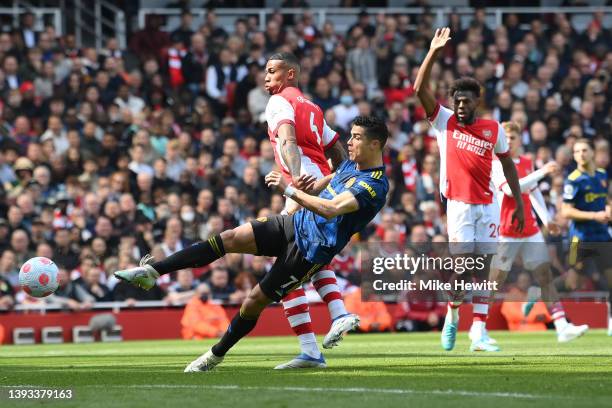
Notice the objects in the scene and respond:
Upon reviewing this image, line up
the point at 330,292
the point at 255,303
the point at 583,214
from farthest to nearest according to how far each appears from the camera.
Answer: the point at 583,214 < the point at 330,292 < the point at 255,303

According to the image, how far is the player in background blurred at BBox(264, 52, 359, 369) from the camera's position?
9789 mm

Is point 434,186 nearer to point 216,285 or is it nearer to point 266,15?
point 216,285

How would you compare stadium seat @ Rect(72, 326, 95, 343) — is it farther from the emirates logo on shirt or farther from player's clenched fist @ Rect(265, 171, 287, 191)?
player's clenched fist @ Rect(265, 171, 287, 191)

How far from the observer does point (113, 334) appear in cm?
1786

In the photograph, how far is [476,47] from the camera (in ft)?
79.5

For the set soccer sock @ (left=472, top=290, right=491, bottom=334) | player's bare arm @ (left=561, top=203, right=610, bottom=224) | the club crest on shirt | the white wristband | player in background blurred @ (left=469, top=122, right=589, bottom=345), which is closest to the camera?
Answer: the white wristband

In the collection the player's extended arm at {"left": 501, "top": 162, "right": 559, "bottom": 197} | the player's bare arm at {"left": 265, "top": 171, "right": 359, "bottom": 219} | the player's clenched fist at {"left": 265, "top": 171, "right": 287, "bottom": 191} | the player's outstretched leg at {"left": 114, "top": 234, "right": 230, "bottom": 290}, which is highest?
the player's clenched fist at {"left": 265, "top": 171, "right": 287, "bottom": 191}

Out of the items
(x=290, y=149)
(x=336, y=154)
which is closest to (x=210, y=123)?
(x=336, y=154)

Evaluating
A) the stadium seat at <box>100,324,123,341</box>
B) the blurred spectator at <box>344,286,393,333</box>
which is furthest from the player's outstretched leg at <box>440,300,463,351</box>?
the stadium seat at <box>100,324,123,341</box>

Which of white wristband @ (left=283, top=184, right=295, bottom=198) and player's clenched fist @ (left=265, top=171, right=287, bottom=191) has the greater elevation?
player's clenched fist @ (left=265, top=171, right=287, bottom=191)

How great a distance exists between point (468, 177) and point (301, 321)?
2860mm

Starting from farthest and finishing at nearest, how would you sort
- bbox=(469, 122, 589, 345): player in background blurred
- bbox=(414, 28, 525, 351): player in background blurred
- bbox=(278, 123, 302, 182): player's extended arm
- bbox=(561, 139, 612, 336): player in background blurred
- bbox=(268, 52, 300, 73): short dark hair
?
bbox=(561, 139, 612, 336): player in background blurred
bbox=(469, 122, 589, 345): player in background blurred
bbox=(414, 28, 525, 351): player in background blurred
bbox=(268, 52, 300, 73): short dark hair
bbox=(278, 123, 302, 182): player's extended arm

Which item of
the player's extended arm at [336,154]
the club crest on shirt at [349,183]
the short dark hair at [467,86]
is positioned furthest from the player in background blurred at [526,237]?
the club crest on shirt at [349,183]

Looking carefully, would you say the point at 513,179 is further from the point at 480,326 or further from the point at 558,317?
the point at 558,317
